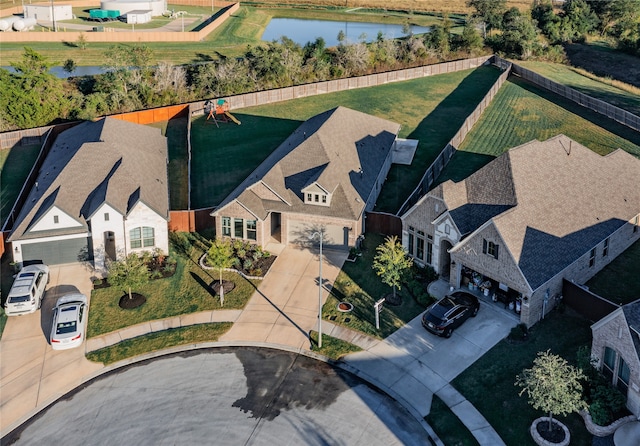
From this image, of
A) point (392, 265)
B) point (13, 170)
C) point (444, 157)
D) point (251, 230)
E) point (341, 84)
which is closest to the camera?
point (392, 265)

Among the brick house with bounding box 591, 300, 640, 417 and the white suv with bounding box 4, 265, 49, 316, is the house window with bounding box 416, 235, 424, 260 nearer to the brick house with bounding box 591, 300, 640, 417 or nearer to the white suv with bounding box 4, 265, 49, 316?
the brick house with bounding box 591, 300, 640, 417

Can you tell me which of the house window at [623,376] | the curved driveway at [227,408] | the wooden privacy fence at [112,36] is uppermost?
the wooden privacy fence at [112,36]

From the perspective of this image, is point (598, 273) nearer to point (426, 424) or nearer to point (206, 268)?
point (426, 424)

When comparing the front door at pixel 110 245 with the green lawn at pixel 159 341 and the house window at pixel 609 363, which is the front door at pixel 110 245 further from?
the house window at pixel 609 363

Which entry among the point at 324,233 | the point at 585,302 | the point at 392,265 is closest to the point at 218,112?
the point at 324,233

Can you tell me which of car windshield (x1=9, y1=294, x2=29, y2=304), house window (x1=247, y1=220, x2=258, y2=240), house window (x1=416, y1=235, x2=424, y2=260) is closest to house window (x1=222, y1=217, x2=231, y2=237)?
house window (x1=247, y1=220, x2=258, y2=240)

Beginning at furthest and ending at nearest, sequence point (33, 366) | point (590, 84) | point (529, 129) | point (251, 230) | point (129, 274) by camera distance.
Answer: point (590, 84)
point (529, 129)
point (251, 230)
point (129, 274)
point (33, 366)

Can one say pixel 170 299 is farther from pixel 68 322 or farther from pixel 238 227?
pixel 238 227

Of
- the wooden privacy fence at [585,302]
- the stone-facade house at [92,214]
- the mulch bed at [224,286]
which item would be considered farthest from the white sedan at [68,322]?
the wooden privacy fence at [585,302]
